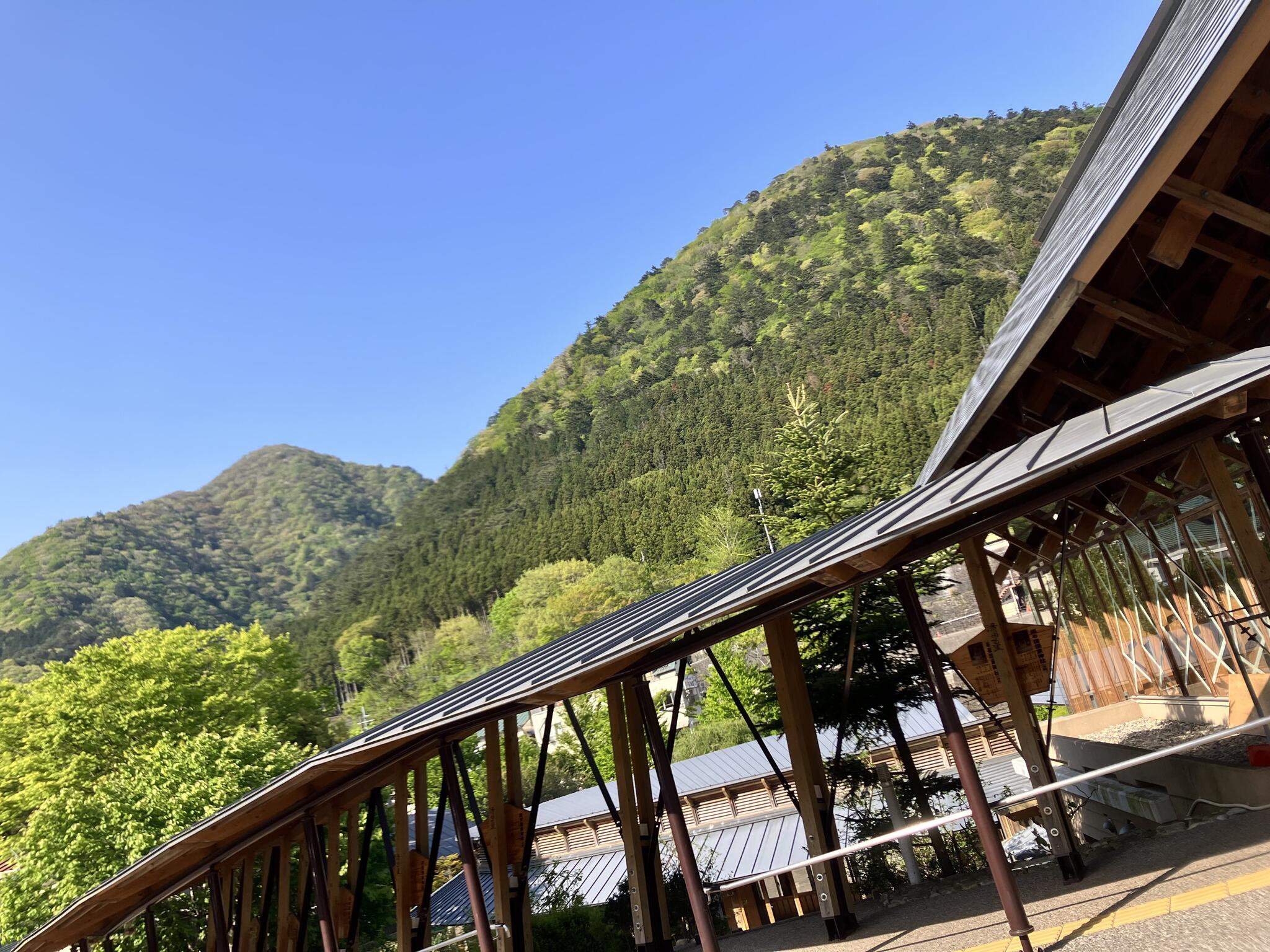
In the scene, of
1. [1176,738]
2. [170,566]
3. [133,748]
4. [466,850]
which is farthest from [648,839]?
[170,566]

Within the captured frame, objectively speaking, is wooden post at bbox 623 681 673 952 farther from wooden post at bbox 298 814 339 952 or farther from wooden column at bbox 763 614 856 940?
wooden post at bbox 298 814 339 952

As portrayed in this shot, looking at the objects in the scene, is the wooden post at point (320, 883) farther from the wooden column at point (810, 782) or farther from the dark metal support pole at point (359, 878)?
the wooden column at point (810, 782)

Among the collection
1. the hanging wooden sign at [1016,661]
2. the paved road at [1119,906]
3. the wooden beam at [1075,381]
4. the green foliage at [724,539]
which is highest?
the green foliage at [724,539]

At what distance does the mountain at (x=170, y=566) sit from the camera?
94188 millimetres

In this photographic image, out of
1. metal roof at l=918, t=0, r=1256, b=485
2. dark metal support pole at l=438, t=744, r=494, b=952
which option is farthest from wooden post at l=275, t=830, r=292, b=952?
metal roof at l=918, t=0, r=1256, b=485

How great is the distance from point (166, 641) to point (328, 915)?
2717 centimetres

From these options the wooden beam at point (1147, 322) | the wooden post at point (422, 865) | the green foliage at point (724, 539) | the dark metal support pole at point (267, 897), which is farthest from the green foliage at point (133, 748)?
the green foliage at point (724, 539)

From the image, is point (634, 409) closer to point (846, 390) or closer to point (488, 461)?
point (488, 461)

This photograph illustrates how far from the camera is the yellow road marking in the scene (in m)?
4.99

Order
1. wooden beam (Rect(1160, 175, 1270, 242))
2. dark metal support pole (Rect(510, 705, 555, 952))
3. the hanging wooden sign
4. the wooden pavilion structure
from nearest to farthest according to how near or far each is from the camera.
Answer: the wooden pavilion structure → wooden beam (Rect(1160, 175, 1270, 242)) → the hanging wooden sign → dark metal support pole (Rect(510, 705, 555, 952))

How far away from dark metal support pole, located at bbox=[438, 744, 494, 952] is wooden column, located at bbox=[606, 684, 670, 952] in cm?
181

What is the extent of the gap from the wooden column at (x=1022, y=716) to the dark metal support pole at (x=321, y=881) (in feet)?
19.3

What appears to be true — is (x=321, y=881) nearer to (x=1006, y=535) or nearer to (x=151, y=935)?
(x=151, y=935)

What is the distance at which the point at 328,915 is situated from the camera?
7.31 m
